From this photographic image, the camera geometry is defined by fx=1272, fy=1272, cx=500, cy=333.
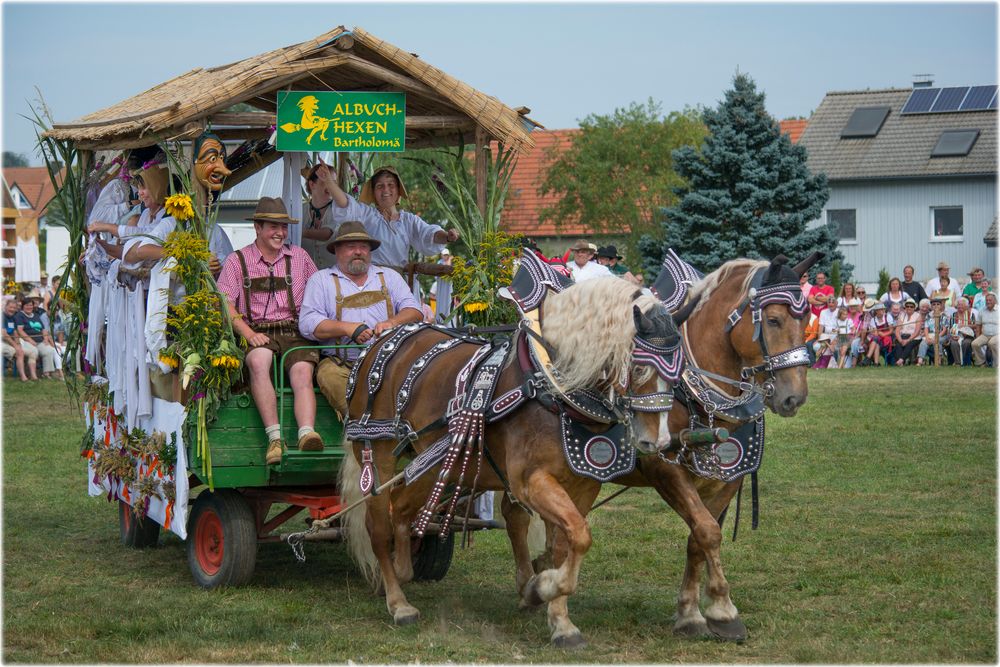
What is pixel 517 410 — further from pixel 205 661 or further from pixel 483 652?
pixel 205 661

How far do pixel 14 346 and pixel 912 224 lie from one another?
81.4ft

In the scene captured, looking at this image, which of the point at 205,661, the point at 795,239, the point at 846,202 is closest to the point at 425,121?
the point at 205,661

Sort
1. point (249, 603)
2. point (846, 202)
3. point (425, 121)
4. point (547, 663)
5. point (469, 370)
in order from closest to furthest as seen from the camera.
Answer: point (547, 663)
point (469, 370)
point (249, 603)
point (425, 121)
point (846, 202)

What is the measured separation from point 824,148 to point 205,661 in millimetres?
33869

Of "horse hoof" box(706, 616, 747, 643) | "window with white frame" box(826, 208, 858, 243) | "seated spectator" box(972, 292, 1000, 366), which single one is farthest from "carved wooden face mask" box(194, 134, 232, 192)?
"window with white frame" box(826, 208, 858, 243)

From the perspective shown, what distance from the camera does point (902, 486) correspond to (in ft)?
32.8

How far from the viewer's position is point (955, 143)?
35.2 metres

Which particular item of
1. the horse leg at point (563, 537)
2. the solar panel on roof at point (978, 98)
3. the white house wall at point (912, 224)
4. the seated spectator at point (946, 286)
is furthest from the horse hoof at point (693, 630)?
the solar panel on roof at point (978, 98)

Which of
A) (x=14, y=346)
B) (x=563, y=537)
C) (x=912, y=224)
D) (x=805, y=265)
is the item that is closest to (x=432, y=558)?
(x=563, y=537)

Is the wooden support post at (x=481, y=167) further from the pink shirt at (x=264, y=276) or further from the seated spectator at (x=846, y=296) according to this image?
the seated spectator at (x=846, y=296)

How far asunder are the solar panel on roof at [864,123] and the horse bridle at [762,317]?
32277 millimetres

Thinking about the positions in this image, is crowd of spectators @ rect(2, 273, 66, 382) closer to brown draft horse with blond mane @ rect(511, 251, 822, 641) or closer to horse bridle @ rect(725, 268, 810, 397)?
brown draft horse with blond mane @ rect(511, 251, 822, 641)

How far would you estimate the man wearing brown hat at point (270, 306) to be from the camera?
6805 millimetres

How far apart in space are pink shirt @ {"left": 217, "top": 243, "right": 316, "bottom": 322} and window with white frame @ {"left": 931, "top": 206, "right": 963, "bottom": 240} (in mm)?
30966
